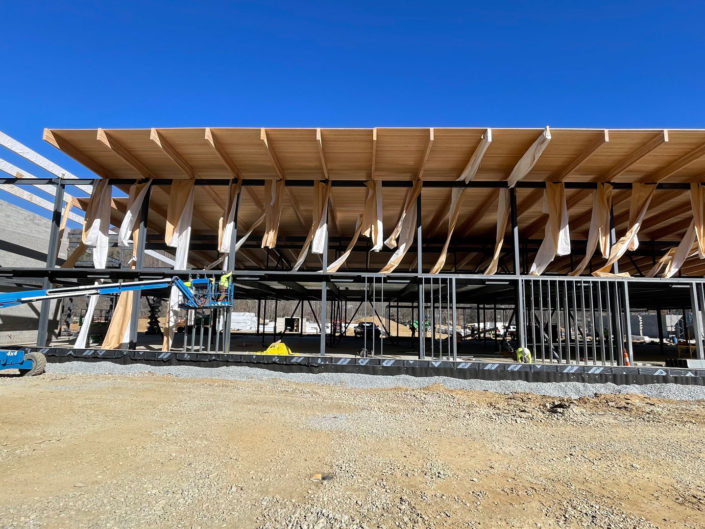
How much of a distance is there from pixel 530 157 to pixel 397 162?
11.8ft

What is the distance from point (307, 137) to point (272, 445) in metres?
8.07

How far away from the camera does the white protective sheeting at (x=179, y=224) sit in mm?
12202

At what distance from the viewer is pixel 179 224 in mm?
12453

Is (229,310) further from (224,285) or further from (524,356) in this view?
(524,356)

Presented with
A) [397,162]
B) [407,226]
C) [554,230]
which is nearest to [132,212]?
[397,162]

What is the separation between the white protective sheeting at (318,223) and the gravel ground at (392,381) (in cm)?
325

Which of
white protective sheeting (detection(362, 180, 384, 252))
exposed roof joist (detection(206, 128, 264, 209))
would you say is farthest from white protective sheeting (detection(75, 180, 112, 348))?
white protective sheeting (detection(362, 180, 384, 252))

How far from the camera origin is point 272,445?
4.90m

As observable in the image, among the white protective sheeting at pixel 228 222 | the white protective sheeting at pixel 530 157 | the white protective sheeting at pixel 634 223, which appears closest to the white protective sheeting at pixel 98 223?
the white protective sheeting at pixel 228 222

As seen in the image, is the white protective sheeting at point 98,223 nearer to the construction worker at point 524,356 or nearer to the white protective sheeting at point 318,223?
the white protective sheeting at point 318,223

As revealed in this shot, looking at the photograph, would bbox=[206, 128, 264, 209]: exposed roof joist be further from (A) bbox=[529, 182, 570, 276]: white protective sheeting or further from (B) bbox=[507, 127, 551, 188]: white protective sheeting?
(A) bbox=[529, 182, 570, 276]: white protective sheeting

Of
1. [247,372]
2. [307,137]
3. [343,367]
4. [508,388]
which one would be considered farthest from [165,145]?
[508,388]

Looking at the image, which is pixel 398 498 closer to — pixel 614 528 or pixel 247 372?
pixel 614 528

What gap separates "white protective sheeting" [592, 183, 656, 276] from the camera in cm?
1141
